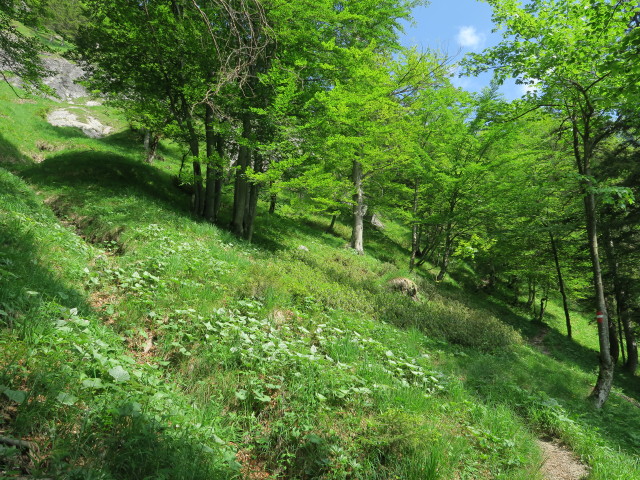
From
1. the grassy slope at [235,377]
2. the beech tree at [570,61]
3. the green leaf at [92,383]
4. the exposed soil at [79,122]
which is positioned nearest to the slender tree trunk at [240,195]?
the grassy slope at [235,377]

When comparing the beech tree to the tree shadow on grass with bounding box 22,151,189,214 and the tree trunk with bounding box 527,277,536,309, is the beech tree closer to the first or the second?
the tree shadow on grass with bounding box 22,151,189,214

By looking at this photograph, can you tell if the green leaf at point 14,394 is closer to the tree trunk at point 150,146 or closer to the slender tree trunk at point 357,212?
the slender tree trunk at point 357,212

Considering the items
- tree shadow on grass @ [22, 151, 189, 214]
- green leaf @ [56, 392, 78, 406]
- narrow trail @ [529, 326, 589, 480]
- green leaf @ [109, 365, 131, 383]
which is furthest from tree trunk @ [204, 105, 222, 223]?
narrow trail @ [529, 326, 589, 480]

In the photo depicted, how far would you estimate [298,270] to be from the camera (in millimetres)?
9062

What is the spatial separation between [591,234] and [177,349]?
9.88m

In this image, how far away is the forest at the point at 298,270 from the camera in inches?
115

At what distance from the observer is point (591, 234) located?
809cm

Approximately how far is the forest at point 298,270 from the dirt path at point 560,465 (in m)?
0.04

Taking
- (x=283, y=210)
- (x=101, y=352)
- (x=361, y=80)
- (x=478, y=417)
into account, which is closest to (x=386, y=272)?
(x=283, y=210)

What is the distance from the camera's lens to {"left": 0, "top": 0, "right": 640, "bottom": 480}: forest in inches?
115

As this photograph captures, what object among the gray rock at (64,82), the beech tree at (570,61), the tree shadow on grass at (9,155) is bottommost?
the tree shadow on grass at (9,155)

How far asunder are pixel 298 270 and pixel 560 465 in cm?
659

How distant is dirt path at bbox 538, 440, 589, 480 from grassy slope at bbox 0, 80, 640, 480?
172mm

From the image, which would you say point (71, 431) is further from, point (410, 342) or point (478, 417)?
point (410, 342)
